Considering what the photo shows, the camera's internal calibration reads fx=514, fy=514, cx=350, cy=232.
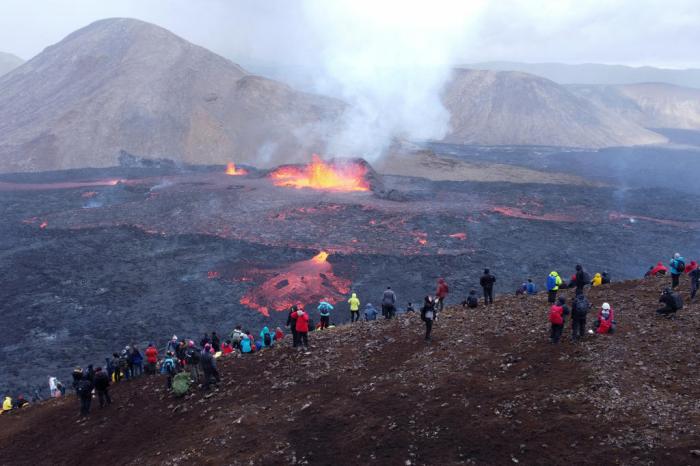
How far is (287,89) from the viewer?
101 m

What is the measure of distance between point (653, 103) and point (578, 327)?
180m

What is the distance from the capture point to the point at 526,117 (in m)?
123

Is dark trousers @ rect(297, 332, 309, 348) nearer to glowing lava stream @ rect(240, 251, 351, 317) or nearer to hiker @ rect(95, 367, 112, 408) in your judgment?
hiker @ rect(95, 367, 112, 408)

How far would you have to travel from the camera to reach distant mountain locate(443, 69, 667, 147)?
391 feet

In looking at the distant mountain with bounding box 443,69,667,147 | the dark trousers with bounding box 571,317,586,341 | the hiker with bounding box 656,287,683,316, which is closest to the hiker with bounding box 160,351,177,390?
the dark trousers with bounding box 571,317,586,341

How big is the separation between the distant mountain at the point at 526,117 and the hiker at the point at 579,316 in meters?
108

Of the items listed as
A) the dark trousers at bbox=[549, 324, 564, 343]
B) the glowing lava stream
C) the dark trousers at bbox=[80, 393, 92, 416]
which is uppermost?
the dark trousers at bbox=[549, 324, 564, 343]

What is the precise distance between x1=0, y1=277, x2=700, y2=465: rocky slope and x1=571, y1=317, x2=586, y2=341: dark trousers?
1.08 ft

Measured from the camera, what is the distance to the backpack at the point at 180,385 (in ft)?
49.5

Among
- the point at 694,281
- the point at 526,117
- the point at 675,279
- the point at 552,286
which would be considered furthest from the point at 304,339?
the point at 526,117

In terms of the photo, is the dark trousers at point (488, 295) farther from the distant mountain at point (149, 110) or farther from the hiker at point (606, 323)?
the distant mountain at point (149, 110)

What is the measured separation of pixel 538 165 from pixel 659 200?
3153cm

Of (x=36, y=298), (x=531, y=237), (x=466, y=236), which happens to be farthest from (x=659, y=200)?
(x=36, y=298)

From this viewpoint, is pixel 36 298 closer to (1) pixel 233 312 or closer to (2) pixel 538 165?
(1) pixel 233 312
